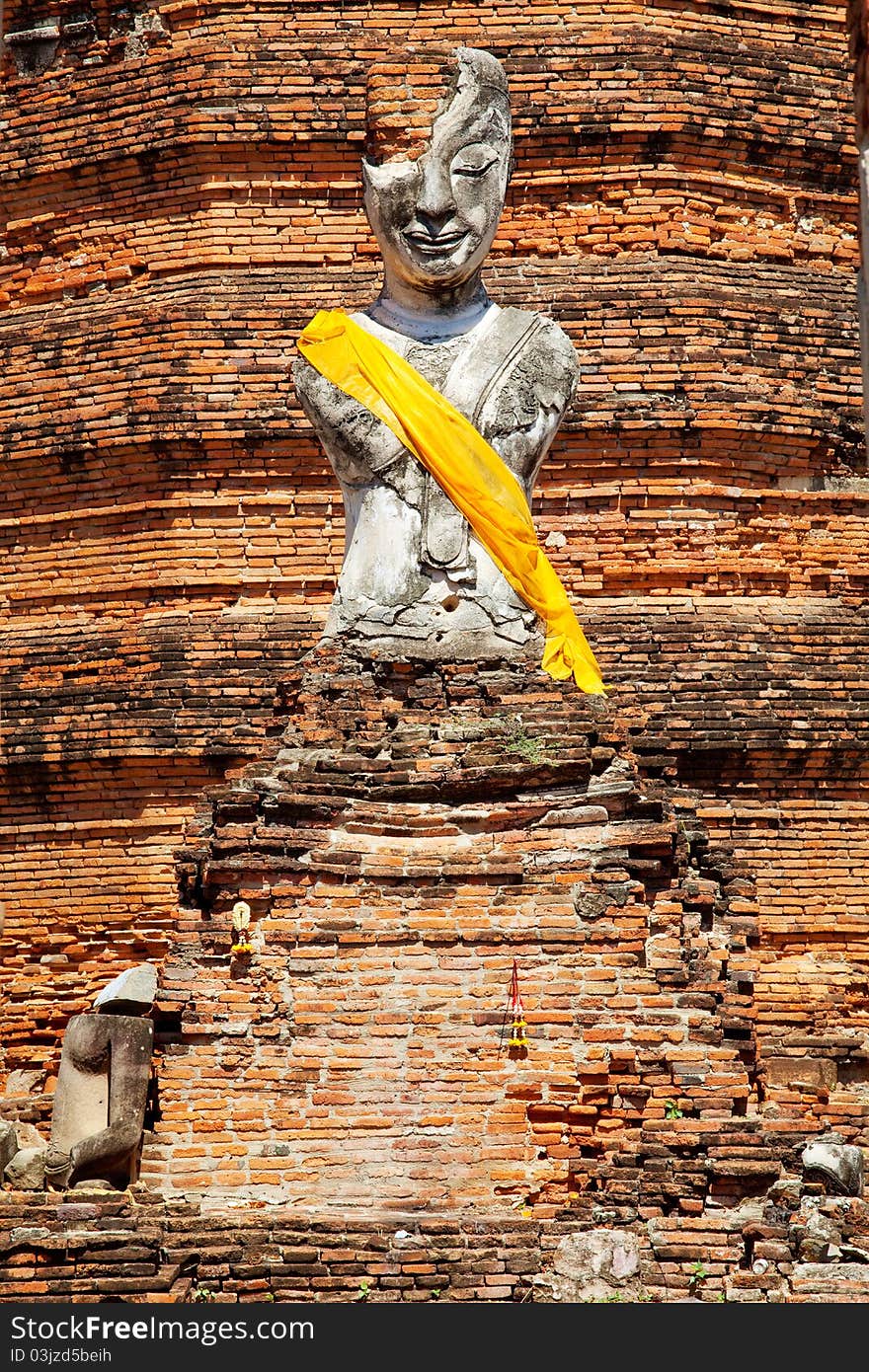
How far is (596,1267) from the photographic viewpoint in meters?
13.1

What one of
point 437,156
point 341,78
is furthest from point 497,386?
point 341,78

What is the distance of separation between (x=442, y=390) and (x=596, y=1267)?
16.5ft

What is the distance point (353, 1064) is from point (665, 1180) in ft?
4.98

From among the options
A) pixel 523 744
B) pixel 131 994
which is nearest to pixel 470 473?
pixel 523 744

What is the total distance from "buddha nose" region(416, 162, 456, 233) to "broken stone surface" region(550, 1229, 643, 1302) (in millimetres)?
5542

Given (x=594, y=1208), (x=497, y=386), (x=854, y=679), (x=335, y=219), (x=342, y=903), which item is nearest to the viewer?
(x=594, y=1208)

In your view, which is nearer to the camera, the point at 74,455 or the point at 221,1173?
the point at 221,1173

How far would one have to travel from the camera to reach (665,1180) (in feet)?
44.8

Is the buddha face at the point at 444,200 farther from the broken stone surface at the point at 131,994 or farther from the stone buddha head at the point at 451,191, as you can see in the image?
the broken stone surface at the point at 131,994

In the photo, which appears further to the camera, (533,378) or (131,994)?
(533,378)

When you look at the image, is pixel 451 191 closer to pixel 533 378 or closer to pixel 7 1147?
pixel 533 378

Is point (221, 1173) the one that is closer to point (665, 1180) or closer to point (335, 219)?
point (665, 1180)

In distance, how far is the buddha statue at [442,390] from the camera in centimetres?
1597

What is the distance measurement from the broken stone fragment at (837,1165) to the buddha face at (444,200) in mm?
4693
